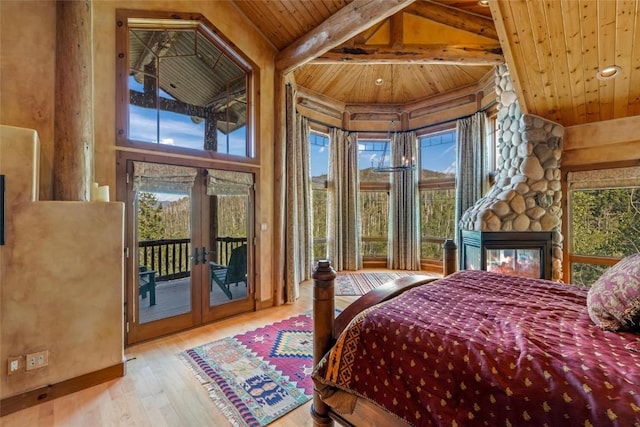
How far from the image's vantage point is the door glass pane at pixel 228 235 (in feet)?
11.9

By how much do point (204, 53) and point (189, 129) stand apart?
3.74ft

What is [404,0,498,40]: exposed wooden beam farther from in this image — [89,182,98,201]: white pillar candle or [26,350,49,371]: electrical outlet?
[26,350,49,371]: electrical outlet

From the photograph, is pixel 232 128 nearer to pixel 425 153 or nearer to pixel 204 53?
pixel 204 53

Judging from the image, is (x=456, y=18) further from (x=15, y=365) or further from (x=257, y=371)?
(x=15, y=365)

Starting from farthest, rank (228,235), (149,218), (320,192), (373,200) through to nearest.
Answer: (373,200) → (320,192) → (228,235) → (149,218)

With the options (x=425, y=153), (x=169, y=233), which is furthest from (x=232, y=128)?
(x=425, y=153)

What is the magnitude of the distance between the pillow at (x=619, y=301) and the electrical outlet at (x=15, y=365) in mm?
3759

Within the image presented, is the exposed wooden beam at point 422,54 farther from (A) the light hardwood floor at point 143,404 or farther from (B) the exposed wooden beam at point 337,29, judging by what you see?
(A) the light hardwood floor at point 143,404

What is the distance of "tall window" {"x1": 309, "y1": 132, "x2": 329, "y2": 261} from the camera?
6387mm

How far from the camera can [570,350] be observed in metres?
1.13

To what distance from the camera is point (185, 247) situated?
3412 mm

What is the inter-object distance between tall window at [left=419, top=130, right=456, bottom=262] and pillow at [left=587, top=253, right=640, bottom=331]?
480cm

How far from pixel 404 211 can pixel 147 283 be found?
5.26 metres

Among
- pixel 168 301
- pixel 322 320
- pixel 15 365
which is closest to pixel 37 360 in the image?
pixel 15 365
